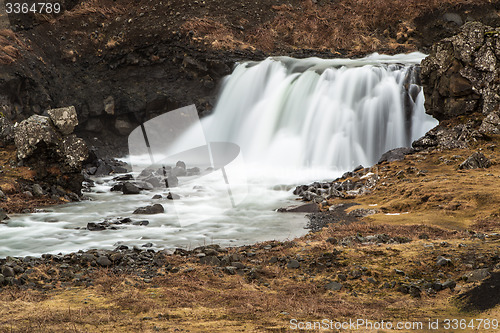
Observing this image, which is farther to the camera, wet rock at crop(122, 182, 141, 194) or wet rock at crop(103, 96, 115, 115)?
wet rock at crop(103, 96, 115, 115)

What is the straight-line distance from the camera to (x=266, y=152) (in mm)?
24969

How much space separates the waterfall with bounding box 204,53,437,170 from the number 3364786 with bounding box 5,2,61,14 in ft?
52.2

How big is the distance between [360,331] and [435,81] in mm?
17118

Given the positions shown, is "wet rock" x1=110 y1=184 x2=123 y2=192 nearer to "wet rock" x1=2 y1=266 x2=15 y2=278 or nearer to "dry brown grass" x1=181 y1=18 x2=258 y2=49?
"wet rock" x1=2 y1=266 x2=15 y2=278

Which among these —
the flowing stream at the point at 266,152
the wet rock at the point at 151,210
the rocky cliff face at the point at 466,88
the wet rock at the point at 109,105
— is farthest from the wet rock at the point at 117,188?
the rocky cliff face at the point at 466,88

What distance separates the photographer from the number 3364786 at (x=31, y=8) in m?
31.4

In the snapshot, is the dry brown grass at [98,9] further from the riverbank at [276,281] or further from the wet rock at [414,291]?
the wet rock at [414,291]

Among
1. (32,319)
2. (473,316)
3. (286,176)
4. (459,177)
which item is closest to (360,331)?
(473,316)

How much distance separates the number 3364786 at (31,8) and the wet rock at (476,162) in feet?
99.4

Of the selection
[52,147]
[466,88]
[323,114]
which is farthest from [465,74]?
[52,147]

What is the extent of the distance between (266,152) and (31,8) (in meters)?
20.8

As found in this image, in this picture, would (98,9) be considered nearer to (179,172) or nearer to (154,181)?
(179,172)

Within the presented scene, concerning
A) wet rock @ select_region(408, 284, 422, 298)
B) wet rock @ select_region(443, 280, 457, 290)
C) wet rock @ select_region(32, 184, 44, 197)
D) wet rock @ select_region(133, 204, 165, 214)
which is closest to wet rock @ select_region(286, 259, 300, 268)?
wet rock @ select_region(408, 284, 422, 298)

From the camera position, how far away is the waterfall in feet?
75.3
